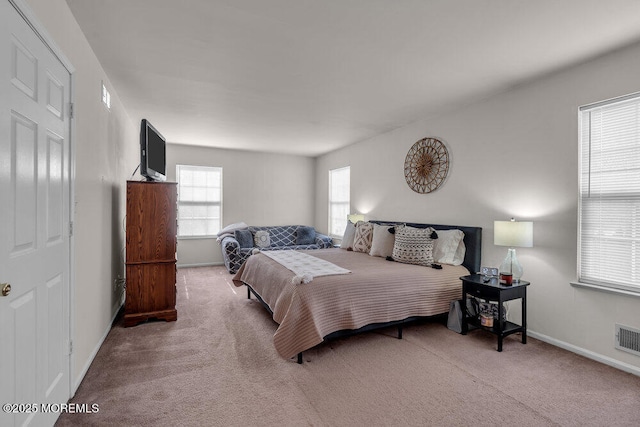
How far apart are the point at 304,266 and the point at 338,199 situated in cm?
347

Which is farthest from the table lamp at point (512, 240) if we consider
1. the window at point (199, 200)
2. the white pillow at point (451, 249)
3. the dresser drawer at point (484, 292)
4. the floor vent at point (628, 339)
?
the window at point (199, 200)

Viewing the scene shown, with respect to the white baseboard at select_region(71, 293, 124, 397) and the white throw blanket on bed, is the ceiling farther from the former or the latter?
the white baseboard at select_region(71, 293, 124, 397)

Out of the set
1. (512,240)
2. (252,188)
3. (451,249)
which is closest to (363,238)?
(451,249)

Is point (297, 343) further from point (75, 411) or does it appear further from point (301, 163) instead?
point (301, 163)

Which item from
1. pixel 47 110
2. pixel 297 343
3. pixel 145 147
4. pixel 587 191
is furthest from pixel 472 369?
pixel 145 147

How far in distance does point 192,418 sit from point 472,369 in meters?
2.08

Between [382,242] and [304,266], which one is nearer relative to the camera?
[304,266]

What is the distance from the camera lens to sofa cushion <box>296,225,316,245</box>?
21.5ft

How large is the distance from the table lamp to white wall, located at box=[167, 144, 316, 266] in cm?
440

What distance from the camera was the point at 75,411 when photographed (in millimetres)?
1868

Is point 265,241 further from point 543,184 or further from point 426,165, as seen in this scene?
point 543,184

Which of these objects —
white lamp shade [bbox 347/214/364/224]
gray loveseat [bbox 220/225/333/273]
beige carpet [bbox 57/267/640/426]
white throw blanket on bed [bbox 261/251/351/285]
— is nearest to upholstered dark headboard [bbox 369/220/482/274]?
beige carpet [bbox 57/267/640/426]

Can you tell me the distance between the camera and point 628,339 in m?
2.40

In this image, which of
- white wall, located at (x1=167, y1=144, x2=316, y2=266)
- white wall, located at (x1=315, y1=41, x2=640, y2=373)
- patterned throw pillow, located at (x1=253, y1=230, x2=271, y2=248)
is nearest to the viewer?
white wall, located at (x1=315, y1=41, x2=640, y2=373)
